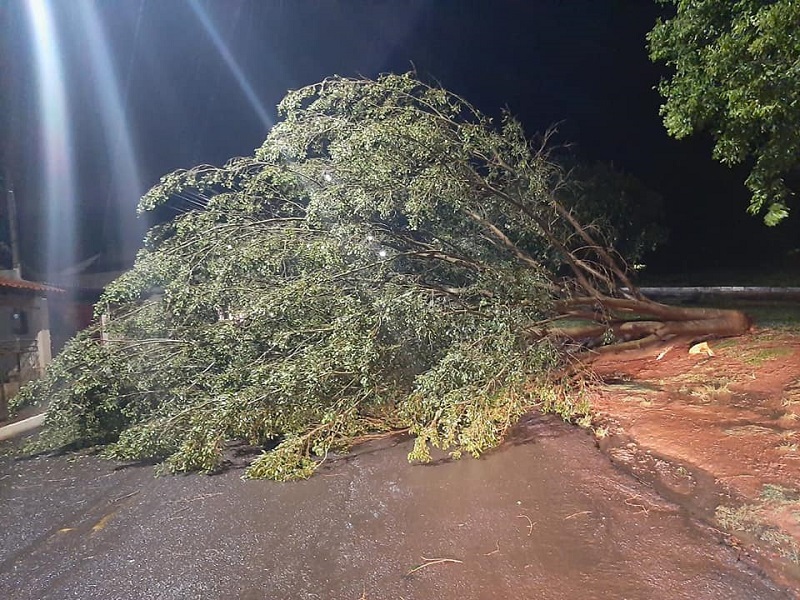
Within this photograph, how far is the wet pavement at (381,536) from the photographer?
3225 mm

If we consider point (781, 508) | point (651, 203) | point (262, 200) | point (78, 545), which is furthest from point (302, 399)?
point (651, 203)

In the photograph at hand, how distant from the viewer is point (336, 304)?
5711mm

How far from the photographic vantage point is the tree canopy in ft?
15.4

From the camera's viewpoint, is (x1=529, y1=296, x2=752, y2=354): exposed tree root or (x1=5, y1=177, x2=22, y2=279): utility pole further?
(x1=5, y1=177, x2=22, y2=279): utility pole

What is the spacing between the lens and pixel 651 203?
50.3 feet

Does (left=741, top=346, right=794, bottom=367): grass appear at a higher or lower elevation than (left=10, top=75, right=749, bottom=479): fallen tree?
lower

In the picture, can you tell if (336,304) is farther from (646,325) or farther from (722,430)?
(646,325)

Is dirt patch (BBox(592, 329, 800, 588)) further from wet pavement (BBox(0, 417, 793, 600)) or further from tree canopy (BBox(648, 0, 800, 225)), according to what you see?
tree canopy (BBox(648, 0, 800, 225))

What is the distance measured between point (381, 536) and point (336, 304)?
2427mm

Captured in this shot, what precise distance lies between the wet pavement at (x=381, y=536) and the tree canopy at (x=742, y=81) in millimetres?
3202

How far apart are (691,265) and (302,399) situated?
19736 mm

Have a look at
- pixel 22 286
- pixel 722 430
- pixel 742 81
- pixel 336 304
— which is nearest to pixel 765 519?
pixel 722 430

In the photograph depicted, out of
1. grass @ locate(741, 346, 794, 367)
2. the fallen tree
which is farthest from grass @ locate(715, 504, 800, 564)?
grass @ locate(741, 346, 794, 367)

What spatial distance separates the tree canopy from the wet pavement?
3202 millimetres
